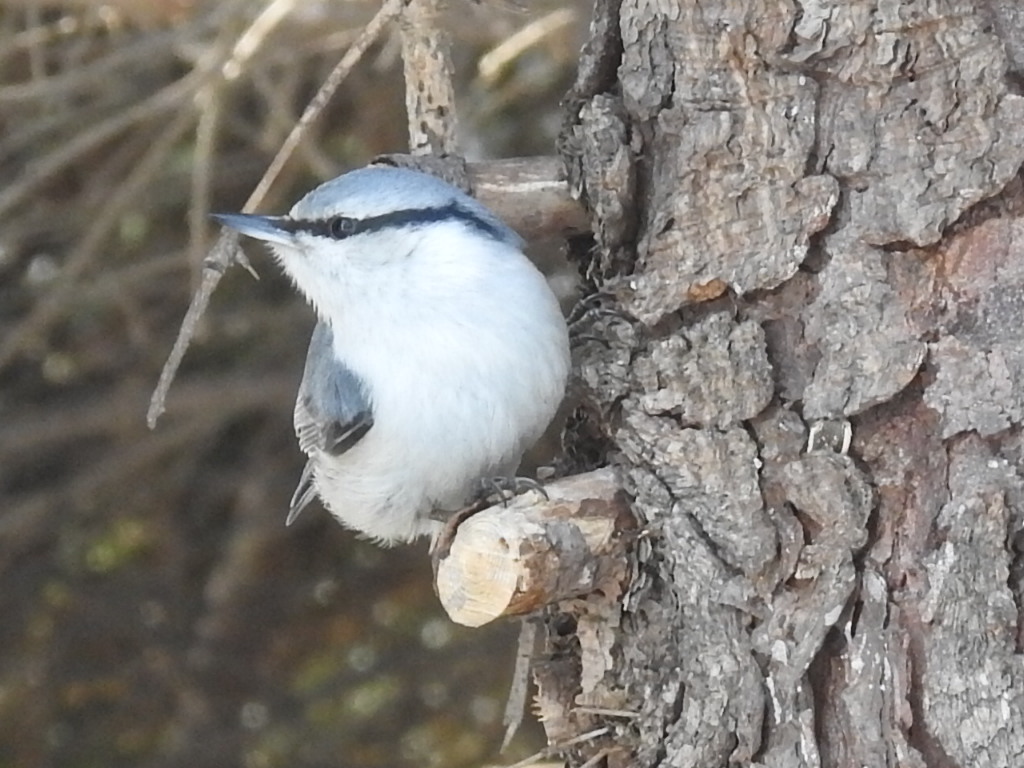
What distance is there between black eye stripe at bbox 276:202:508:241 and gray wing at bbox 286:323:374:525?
0.45ft

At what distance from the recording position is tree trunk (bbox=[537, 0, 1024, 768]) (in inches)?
56.2

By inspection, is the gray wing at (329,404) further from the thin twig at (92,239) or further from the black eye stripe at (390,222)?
the thin twig at (92,239)

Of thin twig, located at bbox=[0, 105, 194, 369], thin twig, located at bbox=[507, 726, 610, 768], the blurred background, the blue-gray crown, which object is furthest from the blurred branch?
thin twig, located at bbox=[507, 726, 610, 768]

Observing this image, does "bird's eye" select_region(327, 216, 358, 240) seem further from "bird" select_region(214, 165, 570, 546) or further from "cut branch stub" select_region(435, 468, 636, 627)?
"cut branch stub" select_region(435, 468, 636, 627)

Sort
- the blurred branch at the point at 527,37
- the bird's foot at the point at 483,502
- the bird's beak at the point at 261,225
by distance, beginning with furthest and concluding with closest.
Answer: the blurred branch at the point at 527,37 < the bird's beak at the point at 261,225 < the bird's foot at the point at 483,502

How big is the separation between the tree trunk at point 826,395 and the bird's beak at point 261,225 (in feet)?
1.48

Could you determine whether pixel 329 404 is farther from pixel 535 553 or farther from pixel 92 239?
pixel 92 239

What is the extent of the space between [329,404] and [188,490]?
173cm

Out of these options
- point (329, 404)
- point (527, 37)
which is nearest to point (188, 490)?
point (527, 37)

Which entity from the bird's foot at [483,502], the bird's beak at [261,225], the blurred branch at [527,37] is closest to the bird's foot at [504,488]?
the bird's foot at [483,502]

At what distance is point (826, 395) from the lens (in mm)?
1502

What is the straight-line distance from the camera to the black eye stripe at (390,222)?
171cm

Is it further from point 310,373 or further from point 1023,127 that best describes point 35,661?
point 1023,127

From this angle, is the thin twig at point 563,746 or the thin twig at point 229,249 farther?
the thin twig at point 563,746
